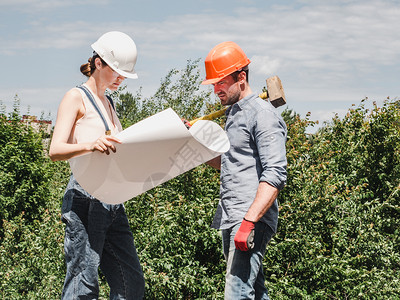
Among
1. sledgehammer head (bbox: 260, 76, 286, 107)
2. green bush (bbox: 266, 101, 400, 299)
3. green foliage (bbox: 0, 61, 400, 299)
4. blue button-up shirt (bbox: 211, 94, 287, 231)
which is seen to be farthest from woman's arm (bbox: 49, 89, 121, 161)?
green bush (bbox: 266, 101, 400, 299)

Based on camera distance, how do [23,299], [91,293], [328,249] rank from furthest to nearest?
[328,249], [23,299], [91,293]

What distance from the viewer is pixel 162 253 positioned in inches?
179

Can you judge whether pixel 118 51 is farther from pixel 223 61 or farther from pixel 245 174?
pixel 245 174

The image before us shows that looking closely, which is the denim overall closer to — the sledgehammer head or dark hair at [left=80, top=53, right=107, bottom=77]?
dark hair at [left=80, top=53, right=107, bottom=77]

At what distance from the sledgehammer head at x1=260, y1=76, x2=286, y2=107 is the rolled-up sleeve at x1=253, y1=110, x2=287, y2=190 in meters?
0.50

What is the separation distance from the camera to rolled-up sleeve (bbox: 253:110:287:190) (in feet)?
9.77

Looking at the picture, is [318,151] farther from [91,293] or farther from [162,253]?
[91,293]

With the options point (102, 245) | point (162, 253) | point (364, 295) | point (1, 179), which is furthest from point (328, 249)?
point (1, 179)

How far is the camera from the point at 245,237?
2912 millimetres

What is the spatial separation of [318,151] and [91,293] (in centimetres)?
384

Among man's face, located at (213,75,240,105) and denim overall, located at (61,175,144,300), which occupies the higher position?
man's face, located at (213,75,240,105)

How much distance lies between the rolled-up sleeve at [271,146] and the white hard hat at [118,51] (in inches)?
30.5

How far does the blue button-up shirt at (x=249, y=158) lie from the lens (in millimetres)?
3021

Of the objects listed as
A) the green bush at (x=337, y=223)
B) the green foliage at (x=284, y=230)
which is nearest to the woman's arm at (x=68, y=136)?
the green foliage at (x=284, y=230)
